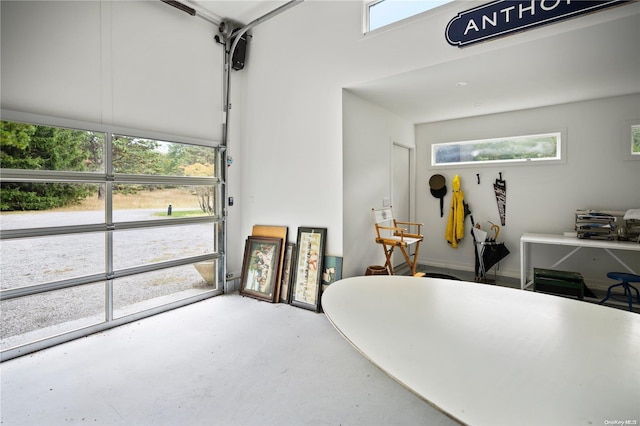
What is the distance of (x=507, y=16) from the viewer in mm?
2514

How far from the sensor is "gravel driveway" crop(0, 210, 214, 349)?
106 inches

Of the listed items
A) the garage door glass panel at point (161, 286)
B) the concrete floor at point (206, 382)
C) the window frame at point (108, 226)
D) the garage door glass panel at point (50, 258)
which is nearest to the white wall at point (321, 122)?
the window frame at point (108, 226)

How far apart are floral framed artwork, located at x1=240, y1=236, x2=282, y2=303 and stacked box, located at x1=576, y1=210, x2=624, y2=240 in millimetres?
3783

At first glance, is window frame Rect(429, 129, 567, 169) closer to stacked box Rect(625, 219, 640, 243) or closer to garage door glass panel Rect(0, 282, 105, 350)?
stacked box Rect(625, 219, 640, 243)

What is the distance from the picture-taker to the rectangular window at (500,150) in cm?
452

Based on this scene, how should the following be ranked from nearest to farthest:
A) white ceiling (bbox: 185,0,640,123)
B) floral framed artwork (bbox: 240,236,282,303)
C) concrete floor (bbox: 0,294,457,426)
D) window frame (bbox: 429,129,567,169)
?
concrete floor (bbox: 0,294,457,426) → white ceiling (bbox: 185,0,640,123) → floral framed artwork (bbox: 240,236,282,303) → window frame (bbox: 429,129,567,169)

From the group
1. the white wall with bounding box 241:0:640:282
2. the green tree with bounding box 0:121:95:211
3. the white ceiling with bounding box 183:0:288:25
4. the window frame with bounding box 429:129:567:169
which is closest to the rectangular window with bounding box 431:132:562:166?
the window frame with bounding box 429:129:567:169

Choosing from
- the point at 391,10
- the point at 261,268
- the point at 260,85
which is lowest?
the point at 261,268

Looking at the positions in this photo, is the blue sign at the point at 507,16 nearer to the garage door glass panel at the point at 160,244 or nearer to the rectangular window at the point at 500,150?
the rectangular window at the point at 500,150

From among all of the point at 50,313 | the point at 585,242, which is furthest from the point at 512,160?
the point at 50,313

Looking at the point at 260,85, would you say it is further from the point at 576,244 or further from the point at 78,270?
the point at 576,244

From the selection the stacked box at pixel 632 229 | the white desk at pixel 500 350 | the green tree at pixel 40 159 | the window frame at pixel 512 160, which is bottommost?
the white desk at pixel 500 350

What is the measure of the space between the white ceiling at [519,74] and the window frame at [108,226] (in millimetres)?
1942

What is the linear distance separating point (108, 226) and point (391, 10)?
11.8 feet
